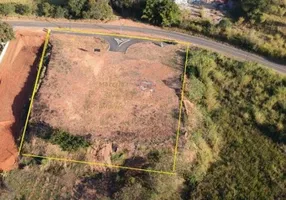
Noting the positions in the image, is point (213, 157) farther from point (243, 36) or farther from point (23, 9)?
point (23, 9)

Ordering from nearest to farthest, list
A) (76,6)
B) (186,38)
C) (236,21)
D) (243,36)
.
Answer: (243,36) < (186,38) < (76,6) < (236,21)

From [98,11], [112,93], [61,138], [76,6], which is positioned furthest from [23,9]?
[61,138]

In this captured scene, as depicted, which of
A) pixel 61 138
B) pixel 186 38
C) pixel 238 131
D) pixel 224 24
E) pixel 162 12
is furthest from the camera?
pixel 162 12

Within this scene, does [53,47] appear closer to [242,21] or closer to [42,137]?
[42,137]

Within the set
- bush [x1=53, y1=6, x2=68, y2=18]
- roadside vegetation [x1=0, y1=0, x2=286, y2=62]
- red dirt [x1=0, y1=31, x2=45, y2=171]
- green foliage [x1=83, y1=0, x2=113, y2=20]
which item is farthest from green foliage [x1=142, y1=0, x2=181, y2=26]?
red dirt [x1=0, y1=31, x2=45, y2=171]

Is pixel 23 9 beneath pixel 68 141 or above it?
above

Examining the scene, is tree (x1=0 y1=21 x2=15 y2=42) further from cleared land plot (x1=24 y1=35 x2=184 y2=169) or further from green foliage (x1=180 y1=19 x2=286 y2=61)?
green foliage (x1=180 y1=19 x2=286 y2=61)

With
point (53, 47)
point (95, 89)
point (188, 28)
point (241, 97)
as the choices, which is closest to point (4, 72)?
point (53, 47)
